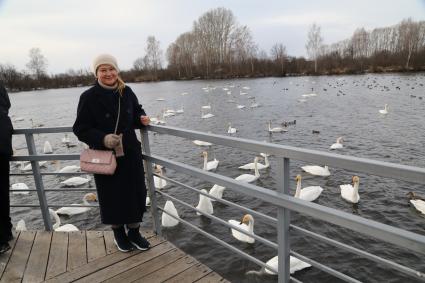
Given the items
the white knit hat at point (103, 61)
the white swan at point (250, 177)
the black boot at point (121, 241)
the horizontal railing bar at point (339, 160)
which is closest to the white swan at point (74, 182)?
the white swan at point (250, 177)

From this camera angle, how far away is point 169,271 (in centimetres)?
296

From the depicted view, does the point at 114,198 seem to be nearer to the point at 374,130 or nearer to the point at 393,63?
the point at 374,130

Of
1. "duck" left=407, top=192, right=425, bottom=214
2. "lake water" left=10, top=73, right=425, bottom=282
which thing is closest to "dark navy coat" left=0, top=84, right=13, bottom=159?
"lake water" left=10, top=73, right=425, bottom=282

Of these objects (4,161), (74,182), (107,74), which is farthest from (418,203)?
(74,182)

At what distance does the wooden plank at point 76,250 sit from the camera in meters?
3.21

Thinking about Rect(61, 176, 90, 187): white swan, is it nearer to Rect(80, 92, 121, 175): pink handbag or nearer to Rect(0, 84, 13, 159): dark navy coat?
Rect(0, 84, 13, 159): dark navy coat

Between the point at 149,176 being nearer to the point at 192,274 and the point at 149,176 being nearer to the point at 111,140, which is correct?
the point at 111,140

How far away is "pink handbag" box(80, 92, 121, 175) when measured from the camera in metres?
2.87

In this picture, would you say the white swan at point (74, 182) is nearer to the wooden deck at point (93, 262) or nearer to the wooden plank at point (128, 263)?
the wooden deck at point (93, 262)

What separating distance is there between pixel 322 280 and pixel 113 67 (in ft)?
15.4

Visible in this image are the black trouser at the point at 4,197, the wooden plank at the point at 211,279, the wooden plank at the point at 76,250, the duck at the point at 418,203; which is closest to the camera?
the wooden plank at the point at 211,279

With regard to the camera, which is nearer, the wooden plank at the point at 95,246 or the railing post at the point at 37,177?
the wooden plank at the point at 95,246

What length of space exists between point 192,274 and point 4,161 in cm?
224

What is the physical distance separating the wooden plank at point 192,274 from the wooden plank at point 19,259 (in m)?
1.44
